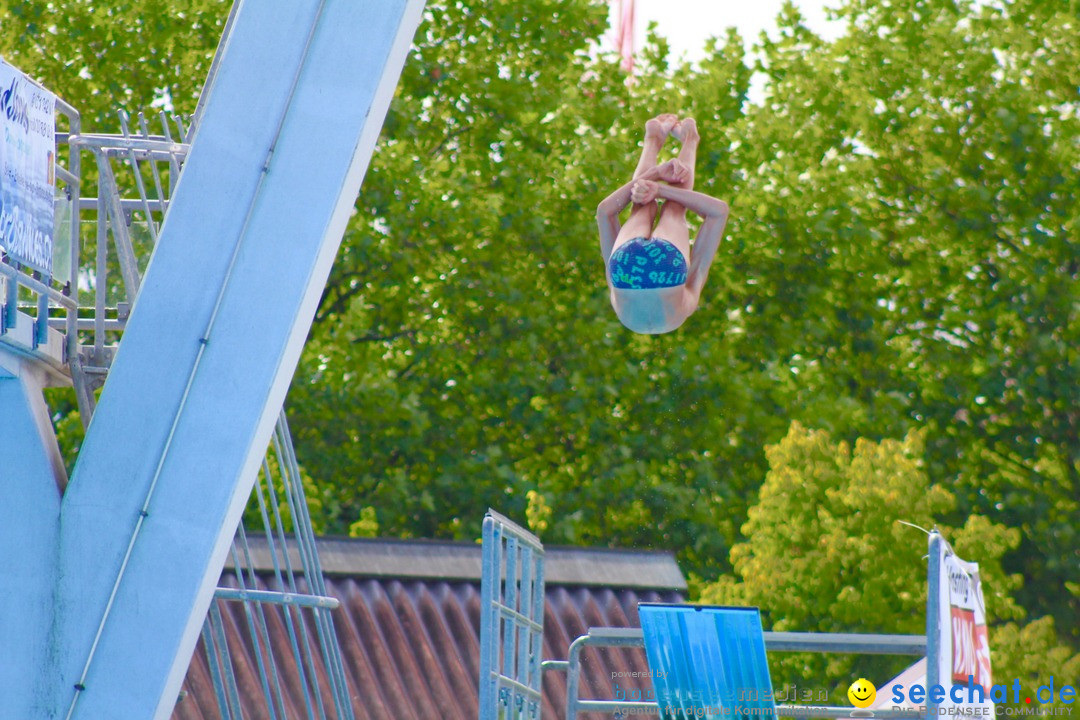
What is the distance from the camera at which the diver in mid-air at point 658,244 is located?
26.6 feet

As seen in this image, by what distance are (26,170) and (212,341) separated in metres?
1.24

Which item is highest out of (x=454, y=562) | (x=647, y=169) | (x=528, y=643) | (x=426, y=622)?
(x=647, y=169)

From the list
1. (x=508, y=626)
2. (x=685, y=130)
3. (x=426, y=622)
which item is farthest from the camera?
(x=426, y=622)

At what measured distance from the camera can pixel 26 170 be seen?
790 centimetres

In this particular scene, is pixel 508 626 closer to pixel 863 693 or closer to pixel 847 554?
pixel 863 693

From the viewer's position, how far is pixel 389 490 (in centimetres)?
2431

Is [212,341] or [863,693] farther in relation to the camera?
[863,693]

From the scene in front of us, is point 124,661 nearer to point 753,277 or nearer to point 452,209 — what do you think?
point 452,209

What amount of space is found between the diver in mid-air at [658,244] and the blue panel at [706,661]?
1.50 m

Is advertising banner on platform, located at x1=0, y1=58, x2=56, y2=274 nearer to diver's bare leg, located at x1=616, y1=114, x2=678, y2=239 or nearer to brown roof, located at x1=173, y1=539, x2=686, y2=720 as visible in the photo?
diver's bare leg, located at x1=616, y1=114, x2=678, y2=239

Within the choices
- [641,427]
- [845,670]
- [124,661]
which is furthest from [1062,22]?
[124,661]

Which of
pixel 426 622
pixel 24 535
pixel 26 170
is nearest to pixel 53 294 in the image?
pixel 26 170

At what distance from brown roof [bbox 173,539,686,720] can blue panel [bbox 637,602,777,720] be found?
4.68 metres

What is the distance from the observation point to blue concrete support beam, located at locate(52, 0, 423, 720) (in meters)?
7.91
